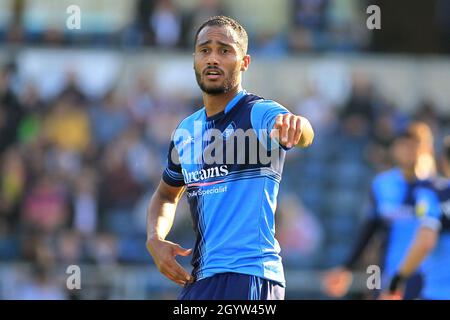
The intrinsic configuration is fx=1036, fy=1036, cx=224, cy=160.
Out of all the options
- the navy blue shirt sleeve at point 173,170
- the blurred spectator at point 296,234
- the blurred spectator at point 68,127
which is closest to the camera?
the navy blue shirt sleeve at point 173,170

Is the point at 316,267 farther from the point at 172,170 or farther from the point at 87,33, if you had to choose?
the point at 172,170

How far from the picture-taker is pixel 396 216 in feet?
31.5

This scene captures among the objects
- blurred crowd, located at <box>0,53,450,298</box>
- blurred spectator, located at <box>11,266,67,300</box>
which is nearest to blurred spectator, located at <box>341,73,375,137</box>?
blurred crowd, located at <box>0,53,450,298</box>

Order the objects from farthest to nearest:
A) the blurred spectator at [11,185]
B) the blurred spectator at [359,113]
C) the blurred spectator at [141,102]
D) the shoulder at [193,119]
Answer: the blurred spectator at [359,113] < the blurred spectator at [141,102] < the blurred spectator at [11,185] < the shoulder at [193,119]

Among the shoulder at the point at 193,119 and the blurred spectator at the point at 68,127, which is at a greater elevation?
the blurred spectator at the point at 68,127

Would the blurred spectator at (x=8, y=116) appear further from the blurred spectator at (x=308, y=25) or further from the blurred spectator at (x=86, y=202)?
the blurred spectator at (x=308, y=25)

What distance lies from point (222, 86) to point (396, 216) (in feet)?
14.5

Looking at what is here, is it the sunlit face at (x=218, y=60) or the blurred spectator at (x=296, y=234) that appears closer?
the sunlit face at (x=218, y=60)

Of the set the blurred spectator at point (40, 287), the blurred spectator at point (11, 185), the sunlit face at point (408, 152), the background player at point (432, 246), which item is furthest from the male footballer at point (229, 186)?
the blurred spectator at point (11, 185)

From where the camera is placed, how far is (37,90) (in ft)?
53.1

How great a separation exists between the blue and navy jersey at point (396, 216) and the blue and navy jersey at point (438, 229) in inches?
9.6

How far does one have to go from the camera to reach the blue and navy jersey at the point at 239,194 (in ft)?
17.7

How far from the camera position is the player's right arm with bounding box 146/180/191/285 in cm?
548


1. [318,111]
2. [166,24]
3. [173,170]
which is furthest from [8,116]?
[173,170]
